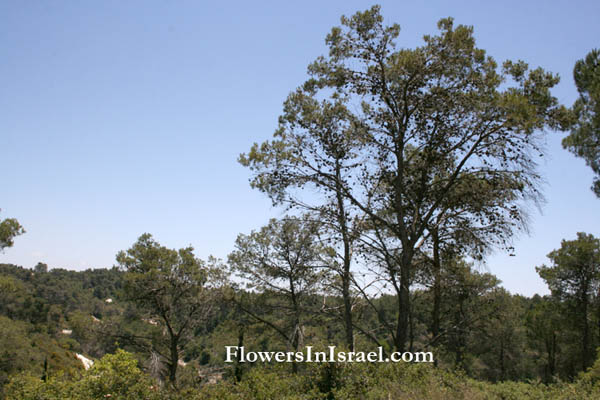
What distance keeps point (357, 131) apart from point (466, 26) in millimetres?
2852

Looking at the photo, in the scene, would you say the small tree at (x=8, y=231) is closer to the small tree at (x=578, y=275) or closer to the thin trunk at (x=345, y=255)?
the thin trunk at (x=345, y=255)

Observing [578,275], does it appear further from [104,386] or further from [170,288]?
[104,386]

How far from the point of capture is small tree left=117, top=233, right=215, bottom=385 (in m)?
16.8

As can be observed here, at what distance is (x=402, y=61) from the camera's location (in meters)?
7.40

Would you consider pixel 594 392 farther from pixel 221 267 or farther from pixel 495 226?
pixel 221 267

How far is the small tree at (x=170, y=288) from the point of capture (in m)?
→ 16.8

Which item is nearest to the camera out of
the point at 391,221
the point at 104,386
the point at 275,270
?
the point at 104,386

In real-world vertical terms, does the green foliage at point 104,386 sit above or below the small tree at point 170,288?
below

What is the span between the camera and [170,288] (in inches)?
681

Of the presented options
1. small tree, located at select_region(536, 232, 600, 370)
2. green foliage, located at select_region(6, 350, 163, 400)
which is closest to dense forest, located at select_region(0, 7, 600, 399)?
green foliage, located at select_region(6, 350, 163, 400)

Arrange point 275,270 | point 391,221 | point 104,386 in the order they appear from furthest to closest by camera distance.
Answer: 1. point 275,270
2. point 391,221
3. point 104,386

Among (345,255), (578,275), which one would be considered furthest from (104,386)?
(578,275)

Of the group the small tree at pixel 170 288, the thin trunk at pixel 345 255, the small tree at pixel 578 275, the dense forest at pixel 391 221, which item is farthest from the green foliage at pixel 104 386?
the small tree at pixel 578 275

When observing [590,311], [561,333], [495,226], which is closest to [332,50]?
[495,226]
